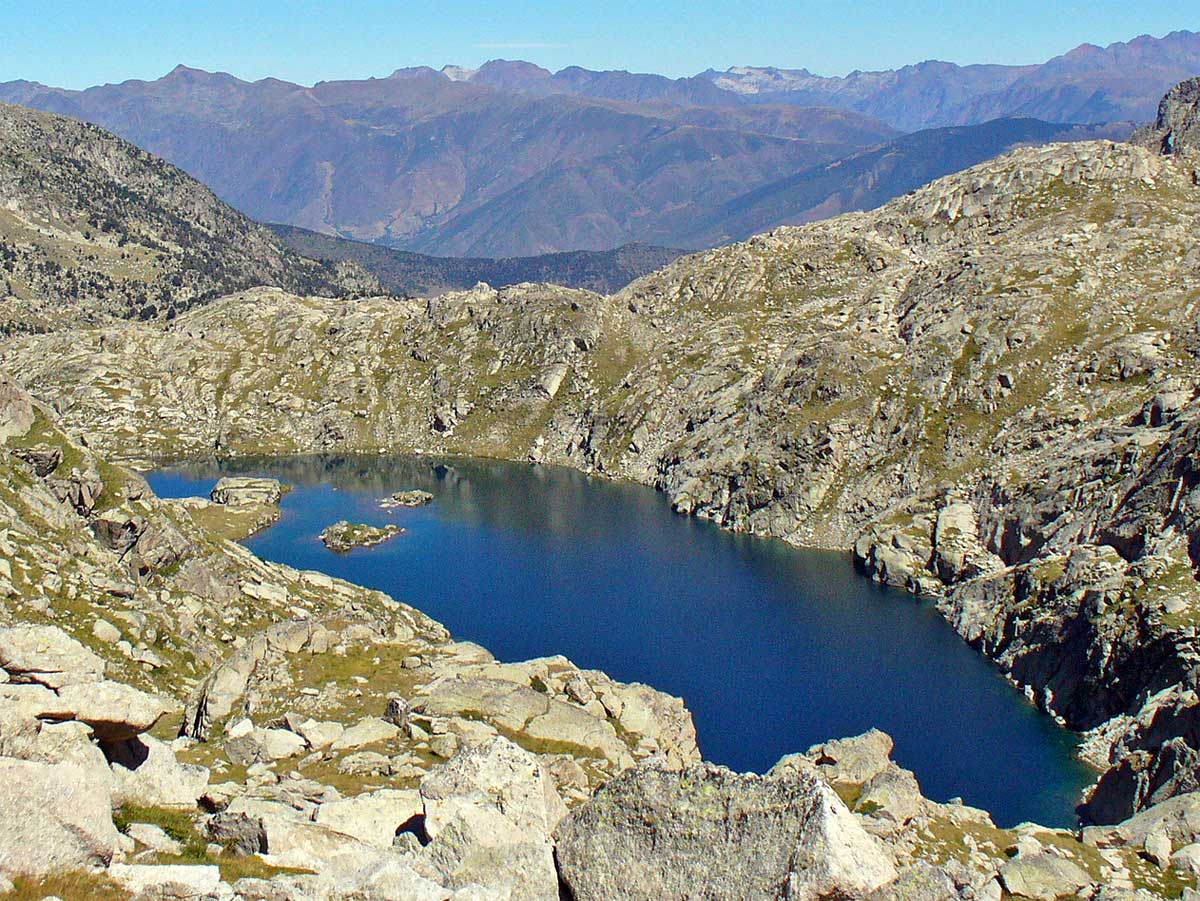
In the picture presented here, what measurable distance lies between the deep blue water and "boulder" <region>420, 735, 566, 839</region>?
204ft

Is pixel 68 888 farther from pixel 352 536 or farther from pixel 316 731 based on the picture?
pixel 352 536

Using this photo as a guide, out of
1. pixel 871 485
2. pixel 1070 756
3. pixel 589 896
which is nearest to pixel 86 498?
pixel 589 896

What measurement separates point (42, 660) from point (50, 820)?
7.18m

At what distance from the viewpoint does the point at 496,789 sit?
27.4 meters

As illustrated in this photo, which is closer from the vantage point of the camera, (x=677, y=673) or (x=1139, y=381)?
(x=677, y=673)

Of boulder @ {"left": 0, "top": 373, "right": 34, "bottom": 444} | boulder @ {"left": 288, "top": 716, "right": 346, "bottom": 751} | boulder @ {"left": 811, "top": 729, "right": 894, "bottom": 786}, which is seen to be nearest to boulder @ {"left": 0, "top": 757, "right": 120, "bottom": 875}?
boulder @ {"left": 288, "top": 716, "right": 346, "bottom": 751}

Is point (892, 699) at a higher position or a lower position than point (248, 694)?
lower

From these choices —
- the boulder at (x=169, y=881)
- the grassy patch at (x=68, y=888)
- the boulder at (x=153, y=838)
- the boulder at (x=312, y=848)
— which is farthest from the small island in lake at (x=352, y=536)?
the grassy patch at (x=68, y=888)

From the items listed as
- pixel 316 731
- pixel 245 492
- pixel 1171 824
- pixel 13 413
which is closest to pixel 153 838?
pixel 316 731

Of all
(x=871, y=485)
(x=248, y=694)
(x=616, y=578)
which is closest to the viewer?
(x=248, y=694)

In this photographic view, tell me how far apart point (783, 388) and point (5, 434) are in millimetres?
137377

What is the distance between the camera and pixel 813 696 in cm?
10394

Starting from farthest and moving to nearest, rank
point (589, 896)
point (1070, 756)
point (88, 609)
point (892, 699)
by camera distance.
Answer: point (892, 699) < point (1070, 756) < point (88, 609) < point (589, 896)

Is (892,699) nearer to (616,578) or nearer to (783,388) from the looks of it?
(616,578)
